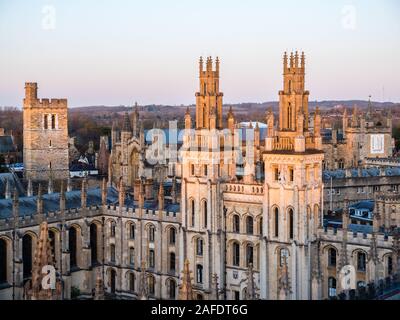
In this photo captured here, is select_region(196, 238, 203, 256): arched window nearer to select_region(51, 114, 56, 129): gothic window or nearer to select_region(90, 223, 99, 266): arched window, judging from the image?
select_region(90, 223, 99, 266): arched window

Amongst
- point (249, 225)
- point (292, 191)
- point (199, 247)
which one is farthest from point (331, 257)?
point (199, 247)

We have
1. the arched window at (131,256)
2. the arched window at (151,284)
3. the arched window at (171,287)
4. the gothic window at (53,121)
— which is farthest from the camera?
the gothic window at (53,121)

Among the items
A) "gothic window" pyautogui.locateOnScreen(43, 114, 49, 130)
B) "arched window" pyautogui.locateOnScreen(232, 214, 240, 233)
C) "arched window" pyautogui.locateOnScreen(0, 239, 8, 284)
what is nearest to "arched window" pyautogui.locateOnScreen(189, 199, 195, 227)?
"arched window" pyautogui.locateOnScreen(232, 214, 240, 233)

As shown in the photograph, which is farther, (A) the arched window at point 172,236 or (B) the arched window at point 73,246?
(B) the arched window at point 73,246

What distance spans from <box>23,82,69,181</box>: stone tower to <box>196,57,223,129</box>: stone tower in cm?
3312

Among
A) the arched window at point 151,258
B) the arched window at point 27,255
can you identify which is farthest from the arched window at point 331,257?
the arched window at point 27,255

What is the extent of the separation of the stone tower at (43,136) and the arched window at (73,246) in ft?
85.3

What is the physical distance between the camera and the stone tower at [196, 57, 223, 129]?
158 ft

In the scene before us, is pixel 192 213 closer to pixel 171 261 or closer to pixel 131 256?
pixel 171 261

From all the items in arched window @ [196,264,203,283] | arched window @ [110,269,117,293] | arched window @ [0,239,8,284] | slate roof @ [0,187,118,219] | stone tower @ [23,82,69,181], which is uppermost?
stone tower @ [23,82,69,181]

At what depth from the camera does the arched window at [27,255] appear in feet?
160

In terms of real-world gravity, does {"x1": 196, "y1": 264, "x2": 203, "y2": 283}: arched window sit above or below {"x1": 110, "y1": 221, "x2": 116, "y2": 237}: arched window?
below

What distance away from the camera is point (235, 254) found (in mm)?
46906

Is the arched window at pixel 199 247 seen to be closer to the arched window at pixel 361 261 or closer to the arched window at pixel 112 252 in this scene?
the arched window at pixel 112 252
